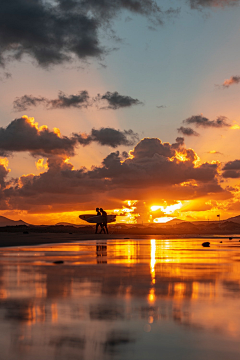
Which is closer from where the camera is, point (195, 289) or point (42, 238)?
point (195, 289)

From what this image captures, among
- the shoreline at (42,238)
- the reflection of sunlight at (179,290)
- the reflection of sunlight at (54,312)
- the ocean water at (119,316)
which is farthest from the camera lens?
the shoreline at (42,238)

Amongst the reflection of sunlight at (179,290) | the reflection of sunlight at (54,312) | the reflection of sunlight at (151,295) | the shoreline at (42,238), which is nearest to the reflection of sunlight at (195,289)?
the reflection of sunlight at (179,290)

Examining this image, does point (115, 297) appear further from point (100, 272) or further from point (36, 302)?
point (100, 272)

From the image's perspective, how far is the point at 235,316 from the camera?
13.4m

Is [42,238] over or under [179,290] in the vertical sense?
over

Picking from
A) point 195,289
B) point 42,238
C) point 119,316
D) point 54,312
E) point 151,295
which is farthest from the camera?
point 42,238

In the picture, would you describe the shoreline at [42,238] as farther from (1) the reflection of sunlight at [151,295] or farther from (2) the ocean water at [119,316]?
(1) the reflection of sunlight at [151,295]

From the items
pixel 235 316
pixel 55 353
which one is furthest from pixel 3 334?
pixel 235 316

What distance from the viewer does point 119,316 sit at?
13.2 m

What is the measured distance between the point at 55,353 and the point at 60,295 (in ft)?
24.1

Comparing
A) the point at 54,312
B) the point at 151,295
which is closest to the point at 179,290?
the point at 151,295

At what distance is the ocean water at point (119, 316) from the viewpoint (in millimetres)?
9922

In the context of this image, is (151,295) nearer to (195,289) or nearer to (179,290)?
(179,290)

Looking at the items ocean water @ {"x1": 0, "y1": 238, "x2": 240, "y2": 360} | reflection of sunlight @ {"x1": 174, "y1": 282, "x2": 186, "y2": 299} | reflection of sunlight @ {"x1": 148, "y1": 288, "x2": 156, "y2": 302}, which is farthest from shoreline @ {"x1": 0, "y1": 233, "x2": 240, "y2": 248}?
reflection of sunlight @ {"x1": 148, "y1": 288, "x2": 156, "y2": 302}
